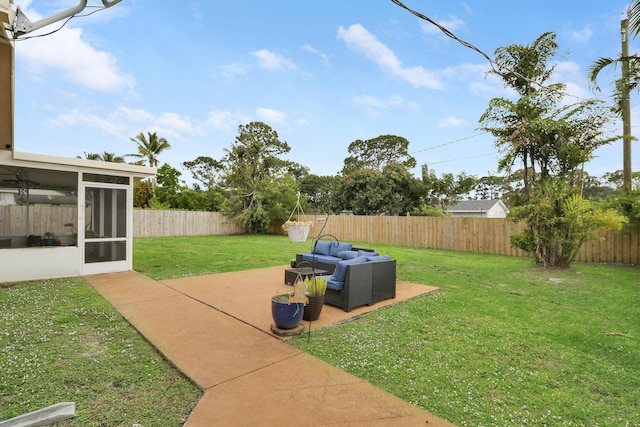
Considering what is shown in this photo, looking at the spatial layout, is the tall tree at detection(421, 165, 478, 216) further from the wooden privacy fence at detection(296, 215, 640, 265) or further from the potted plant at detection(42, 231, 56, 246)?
the potted plant at detection(42, 231, 56, 246)

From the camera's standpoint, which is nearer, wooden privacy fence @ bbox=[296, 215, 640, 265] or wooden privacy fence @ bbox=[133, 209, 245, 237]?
wooden privacy fence @ bbox=[296, 215, 640, 265]

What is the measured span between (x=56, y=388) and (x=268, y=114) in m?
21.9

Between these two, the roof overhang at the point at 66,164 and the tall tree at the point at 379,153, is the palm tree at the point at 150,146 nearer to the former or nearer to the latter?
the tall tree at the point at 379,153

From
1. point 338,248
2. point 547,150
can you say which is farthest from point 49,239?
point 547,150

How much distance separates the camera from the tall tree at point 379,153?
88.7 feet

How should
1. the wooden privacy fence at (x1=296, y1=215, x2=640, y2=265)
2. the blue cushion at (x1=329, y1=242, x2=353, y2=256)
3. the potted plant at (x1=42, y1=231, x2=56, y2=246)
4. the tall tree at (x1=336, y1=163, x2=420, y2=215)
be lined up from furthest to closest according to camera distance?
the tall tree at (x1=336, y1=163, x2=420, y2=215) < the wooden privacy fence at (x1=296, y1=215, x2=640, y2=265) < the blue cushion at (x1=329, y1=242, x2=353, y2=256) < the potted plant at (x1=42, y1=231, x2=56, y2=246)

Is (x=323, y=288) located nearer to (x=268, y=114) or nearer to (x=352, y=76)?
(x=352, y=76)

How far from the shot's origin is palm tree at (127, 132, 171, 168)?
24531mm

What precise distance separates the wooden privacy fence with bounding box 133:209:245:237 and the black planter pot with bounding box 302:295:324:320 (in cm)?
1565

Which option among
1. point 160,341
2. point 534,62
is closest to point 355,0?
point 160,341

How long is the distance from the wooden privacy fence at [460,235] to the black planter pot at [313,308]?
8.10m

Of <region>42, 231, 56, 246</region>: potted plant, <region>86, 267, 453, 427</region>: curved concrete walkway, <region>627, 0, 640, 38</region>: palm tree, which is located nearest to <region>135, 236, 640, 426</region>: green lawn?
<region>86, 267, 453, 427</region>: curved concrete walkway

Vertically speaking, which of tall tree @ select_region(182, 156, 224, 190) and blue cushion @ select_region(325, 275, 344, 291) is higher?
tall tree @ select_region(182, 156, 224, 190)

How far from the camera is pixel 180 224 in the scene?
Answer: 61.0ft
